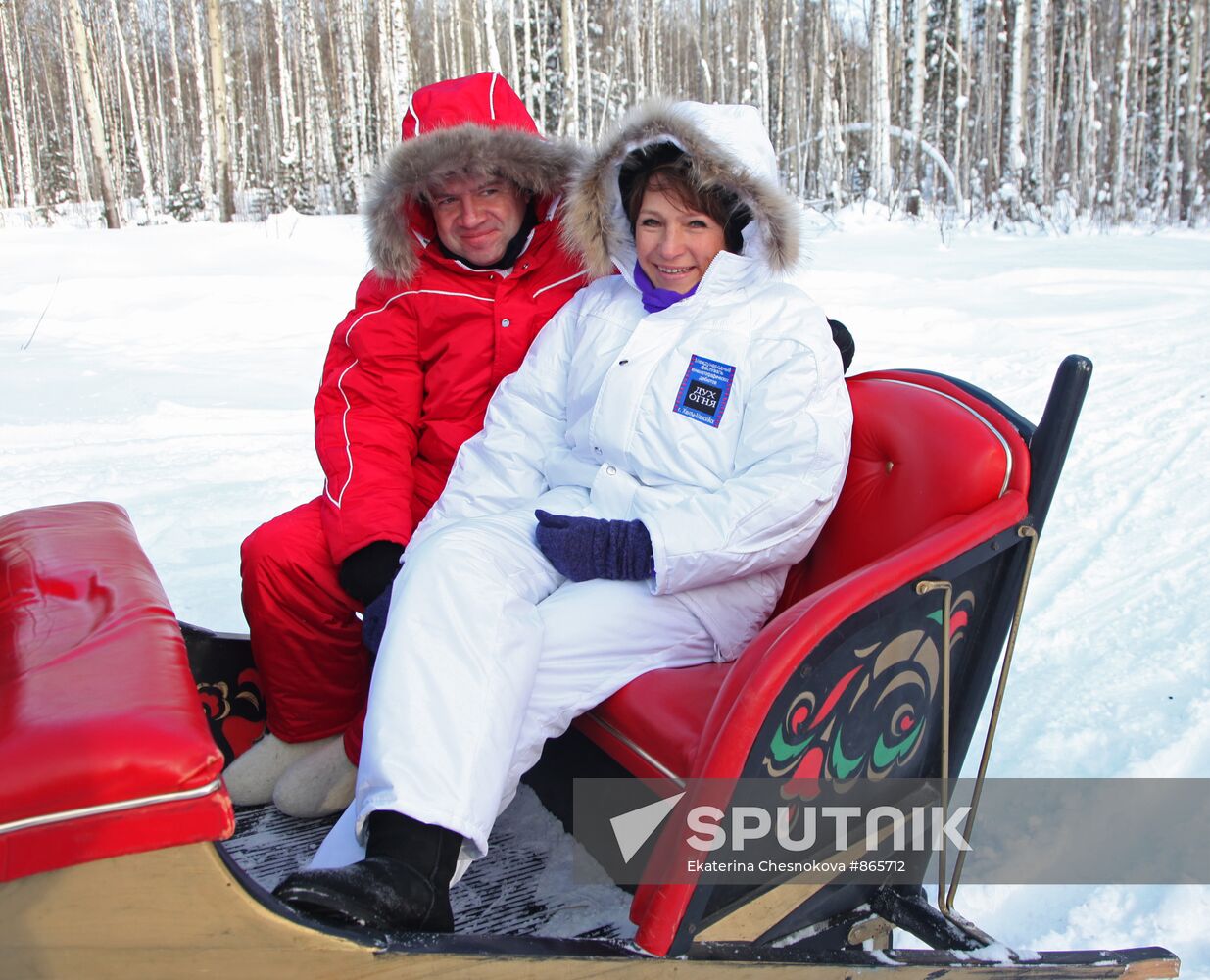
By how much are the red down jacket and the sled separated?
49 cm

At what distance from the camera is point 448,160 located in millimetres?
2545

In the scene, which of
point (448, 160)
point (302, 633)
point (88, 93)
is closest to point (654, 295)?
point (448, 160)

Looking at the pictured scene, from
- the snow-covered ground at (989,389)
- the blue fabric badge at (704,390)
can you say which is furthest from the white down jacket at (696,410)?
the snow-covered ground at (989,389)

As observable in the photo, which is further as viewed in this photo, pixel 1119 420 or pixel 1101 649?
pixel 1119 420

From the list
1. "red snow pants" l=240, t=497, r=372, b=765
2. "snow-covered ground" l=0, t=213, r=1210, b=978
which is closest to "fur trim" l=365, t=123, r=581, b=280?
"red snow pants" l=240, t=497, r=372, b=765

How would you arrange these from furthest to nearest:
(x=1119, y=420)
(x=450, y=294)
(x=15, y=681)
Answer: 1. (x=1119, y=420)
2. (x=450, y=294)
3. (x=15, y=681)

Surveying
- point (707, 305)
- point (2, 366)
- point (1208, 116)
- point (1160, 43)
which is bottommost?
point (2, 366)

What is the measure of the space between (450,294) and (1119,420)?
3.90 m

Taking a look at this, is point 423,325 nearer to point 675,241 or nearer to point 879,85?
point 675,241

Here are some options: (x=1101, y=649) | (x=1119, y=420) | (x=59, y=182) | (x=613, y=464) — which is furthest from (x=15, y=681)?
(x=59, y=182)

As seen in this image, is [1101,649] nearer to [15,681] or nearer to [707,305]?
[707,305]

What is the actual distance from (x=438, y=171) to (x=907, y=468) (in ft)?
4.42

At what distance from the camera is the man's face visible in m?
2.60

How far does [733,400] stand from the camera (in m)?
2.16
